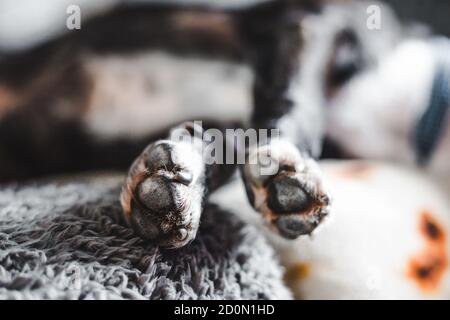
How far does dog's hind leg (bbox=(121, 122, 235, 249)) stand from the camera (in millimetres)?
496

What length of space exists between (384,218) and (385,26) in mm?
481

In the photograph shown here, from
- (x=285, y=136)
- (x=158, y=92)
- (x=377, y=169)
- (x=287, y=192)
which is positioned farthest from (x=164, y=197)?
(x=158, y=92)

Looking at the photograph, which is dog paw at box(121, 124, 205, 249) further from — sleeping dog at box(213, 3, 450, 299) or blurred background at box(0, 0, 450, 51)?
blurred background at box(0, 0, 450, 51)

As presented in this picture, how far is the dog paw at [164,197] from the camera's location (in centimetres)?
50

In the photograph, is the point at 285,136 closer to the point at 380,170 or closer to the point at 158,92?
the point at 380,170

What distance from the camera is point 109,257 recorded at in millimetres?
520

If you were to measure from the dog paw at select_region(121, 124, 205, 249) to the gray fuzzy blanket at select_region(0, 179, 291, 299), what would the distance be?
3 cm

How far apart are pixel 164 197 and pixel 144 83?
58 centimetres

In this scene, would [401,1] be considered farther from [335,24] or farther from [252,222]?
[252,222]

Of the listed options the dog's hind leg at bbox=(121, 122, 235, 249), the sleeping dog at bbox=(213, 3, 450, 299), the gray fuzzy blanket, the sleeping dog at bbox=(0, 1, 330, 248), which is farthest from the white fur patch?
the dog's hind leg at bbox=(121, 122, 235, 249)

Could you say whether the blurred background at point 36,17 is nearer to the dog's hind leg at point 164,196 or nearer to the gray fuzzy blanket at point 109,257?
the gray fuzzy blanket at point 109,257

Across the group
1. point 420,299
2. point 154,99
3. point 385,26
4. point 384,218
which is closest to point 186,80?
point 154,99
